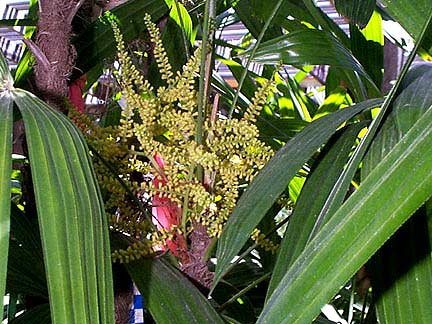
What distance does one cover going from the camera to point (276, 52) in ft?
1.95

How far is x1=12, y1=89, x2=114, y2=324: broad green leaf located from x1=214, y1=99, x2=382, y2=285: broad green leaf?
0.35 feet

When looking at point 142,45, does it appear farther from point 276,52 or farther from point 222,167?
point 222,167

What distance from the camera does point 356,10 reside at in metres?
0.55

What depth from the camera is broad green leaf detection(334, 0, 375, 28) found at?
21.4 inches

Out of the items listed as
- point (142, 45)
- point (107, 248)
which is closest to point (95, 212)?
point (107, 248)

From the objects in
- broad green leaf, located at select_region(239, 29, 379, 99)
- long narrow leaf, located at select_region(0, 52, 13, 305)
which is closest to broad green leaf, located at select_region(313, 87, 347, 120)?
broad green leaf, located at select_region(239, 29, 379, 99)

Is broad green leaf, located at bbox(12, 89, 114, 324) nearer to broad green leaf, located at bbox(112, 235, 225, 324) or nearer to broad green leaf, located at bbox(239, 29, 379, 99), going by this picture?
broad green leaf, located at bbox(112, 235, 225, 324)

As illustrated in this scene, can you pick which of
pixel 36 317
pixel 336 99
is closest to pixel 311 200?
pixel 36 317

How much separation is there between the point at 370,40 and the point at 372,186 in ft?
2.21

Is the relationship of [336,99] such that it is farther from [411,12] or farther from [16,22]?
[411,12]

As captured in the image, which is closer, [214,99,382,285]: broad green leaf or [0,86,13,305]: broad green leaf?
[0,86,13,305]: broad green leaf

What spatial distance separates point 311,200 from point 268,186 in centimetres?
4

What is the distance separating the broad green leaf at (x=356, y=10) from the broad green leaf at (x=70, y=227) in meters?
0.31

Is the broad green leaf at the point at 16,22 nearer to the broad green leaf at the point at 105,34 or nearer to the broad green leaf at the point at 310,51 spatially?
the broad green leaf at the point at 105,34
